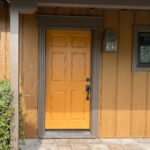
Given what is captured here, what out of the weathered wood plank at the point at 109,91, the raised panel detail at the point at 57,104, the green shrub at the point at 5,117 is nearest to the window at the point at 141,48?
the weathered wood plank at the point at 109,91

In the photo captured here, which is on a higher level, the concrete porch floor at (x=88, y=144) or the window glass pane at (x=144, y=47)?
the window glass pane at (x=144, y=47)

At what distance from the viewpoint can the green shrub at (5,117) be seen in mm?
3361

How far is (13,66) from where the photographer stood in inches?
134

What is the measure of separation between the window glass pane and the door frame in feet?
2.67

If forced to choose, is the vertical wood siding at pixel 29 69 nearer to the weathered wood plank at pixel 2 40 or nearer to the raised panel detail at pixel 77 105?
the weathered wood plank at pixel 2 40

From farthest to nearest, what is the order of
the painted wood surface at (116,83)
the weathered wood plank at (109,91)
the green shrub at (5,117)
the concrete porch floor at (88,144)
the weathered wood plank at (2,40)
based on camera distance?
the weathered wood plank at (109,91), the painted wood surface at (116,83), the weathered wood plank at (2,40), the concrete porch floor at (88,144), the green shrub at (5,117)

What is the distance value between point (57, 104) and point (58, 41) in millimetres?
1186

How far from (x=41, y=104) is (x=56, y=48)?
1075 millimetres

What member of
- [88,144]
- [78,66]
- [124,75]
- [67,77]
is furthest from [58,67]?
[88,144]

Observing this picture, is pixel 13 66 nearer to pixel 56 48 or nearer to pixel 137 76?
pixel 56 48

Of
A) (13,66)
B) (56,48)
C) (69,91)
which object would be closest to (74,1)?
(13,66)

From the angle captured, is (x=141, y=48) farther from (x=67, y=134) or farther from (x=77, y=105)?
(x=67, y=134)

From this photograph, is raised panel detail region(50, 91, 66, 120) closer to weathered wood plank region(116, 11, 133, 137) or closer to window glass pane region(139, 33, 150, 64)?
weathered wood plank region(116, 11, 133, 137)

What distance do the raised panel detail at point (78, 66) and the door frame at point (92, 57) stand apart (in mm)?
185
